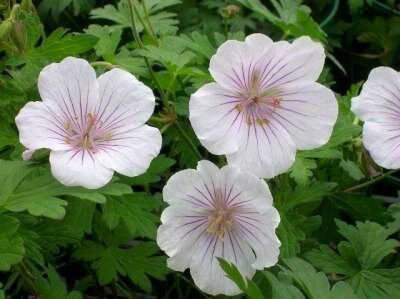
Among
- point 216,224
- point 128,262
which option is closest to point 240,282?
point 216,224

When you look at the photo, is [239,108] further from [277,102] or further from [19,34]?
[19,34]

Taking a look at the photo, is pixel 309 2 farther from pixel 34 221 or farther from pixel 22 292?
pixel 34 221

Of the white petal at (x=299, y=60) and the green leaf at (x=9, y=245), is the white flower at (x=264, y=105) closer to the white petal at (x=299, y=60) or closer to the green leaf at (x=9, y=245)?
the white petal at (x=299, y=60)

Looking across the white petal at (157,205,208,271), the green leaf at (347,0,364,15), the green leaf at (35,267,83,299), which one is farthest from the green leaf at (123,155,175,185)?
the green leaf at (347,0,364,15)

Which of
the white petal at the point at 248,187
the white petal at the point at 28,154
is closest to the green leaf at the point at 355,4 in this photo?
the white petal at the point at 248,187

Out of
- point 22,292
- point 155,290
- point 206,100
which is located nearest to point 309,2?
point 155,290
